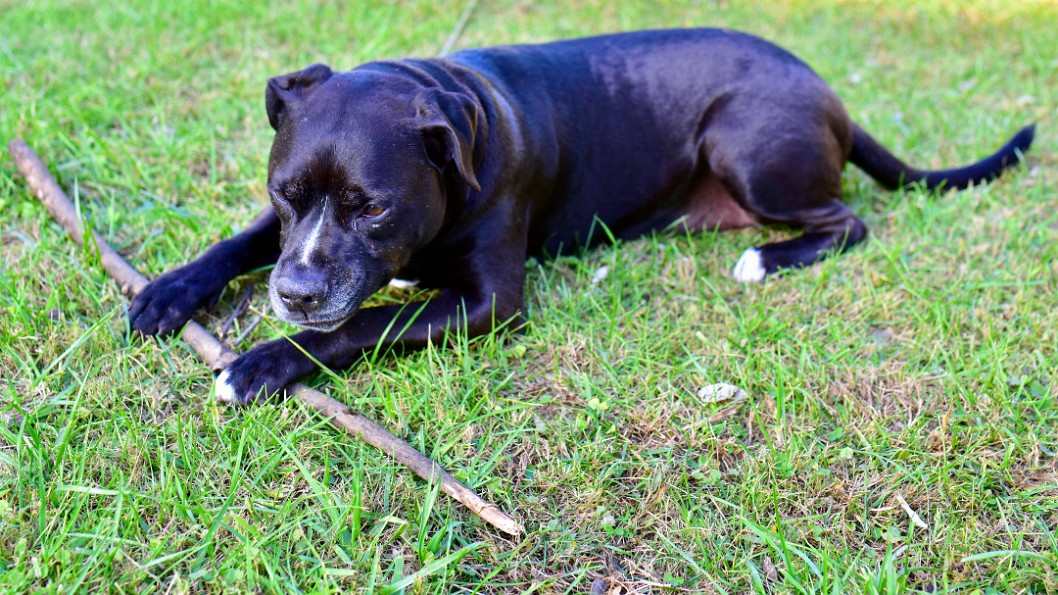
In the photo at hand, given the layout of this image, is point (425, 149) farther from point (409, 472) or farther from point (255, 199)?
point (255, 199)

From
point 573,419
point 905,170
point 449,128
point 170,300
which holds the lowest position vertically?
point 573,419

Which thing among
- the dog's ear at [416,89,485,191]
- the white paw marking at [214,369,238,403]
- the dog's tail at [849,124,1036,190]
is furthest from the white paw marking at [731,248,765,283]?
the white paw marking at [214,369,238,403]

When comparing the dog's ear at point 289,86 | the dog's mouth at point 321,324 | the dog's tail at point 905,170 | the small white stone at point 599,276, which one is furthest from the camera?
the dog's tail at point 905,170

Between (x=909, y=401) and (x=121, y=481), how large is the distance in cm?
256

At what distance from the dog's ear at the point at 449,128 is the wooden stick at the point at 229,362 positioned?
2.87 ft

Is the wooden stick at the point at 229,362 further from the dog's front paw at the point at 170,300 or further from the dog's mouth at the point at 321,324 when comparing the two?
the dog's mouth at the point at 321,324

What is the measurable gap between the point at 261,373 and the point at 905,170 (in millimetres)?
3286

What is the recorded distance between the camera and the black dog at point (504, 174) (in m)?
2.81

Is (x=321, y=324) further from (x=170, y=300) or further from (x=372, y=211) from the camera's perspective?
(x=170, y=300)

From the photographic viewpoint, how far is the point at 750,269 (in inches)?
145

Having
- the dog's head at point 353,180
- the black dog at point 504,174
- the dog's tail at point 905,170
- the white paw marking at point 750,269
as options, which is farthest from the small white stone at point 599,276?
the dog's tail at point 905,170

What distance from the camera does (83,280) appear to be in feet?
10.8

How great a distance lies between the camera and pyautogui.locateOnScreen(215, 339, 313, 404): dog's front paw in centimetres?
278

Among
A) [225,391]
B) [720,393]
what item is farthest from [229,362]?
[720,393]
